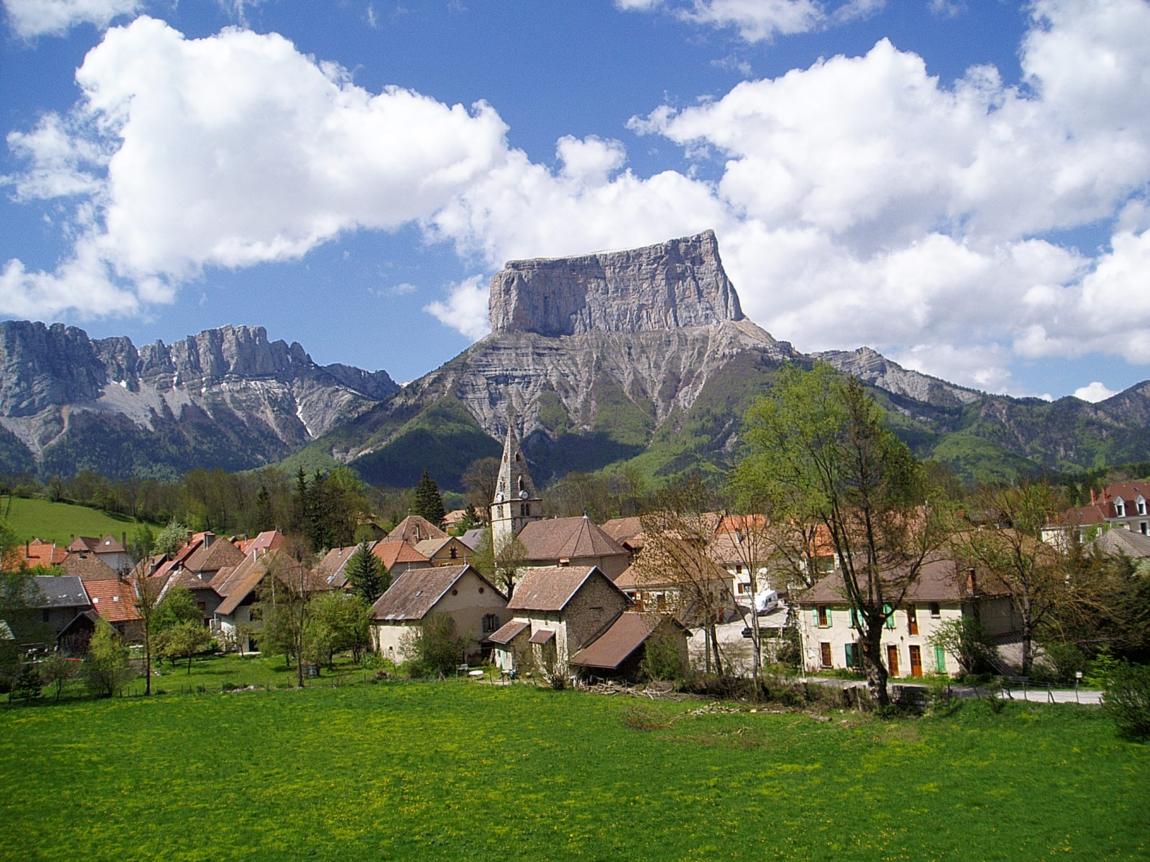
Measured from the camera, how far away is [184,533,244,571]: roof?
78750 millimetres

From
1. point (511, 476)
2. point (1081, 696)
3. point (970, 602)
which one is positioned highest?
point (511, 476)

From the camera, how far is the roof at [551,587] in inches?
1613

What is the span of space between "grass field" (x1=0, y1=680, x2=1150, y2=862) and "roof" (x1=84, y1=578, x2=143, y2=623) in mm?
32447

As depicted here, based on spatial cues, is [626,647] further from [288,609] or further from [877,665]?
[288,609]

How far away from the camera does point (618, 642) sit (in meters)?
38.8

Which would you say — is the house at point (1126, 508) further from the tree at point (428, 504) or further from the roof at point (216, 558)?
the roof at point (216, 558)

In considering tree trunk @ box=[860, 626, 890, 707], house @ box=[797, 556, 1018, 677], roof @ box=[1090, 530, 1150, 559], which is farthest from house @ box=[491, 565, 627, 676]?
roof @ box=[1090, 530, 1150, 559]

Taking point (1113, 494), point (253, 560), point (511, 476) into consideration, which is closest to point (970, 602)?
point (511, 476)

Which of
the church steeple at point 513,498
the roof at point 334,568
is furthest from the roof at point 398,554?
the church steeple at point 513,498

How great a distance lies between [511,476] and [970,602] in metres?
45.6

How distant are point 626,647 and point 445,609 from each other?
1285cm

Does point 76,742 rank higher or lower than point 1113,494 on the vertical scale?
lower

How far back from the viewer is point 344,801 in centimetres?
1897

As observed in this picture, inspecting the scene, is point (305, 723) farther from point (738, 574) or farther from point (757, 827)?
point (738, 574)
